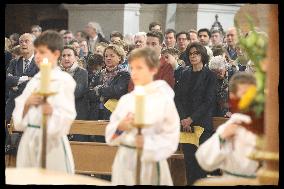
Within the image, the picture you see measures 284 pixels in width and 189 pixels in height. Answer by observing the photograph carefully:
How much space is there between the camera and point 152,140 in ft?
14.5

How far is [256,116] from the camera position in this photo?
14.1 ft

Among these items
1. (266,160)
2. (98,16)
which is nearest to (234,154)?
(266,160)

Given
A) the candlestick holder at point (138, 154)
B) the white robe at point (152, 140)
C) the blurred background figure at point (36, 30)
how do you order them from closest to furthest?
the candlestick holder at point (138, 154)
the white robe at point (152, 140)
the blurred background figure at point (36, 30)

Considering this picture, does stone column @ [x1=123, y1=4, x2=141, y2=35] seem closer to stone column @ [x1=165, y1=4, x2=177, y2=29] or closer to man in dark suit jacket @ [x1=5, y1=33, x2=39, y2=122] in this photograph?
stone column @ [x1=165, y1=4, x2=177, y2=29]

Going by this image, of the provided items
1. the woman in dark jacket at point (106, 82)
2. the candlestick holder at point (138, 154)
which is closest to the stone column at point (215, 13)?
the woman in dark jacket at point (106, 82)

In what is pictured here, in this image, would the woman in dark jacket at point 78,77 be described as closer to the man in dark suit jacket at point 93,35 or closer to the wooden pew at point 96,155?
the wooden pew at point 96,155

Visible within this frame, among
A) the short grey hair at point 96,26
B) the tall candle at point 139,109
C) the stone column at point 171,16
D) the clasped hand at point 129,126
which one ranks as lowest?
the clasped hand at point 129,126

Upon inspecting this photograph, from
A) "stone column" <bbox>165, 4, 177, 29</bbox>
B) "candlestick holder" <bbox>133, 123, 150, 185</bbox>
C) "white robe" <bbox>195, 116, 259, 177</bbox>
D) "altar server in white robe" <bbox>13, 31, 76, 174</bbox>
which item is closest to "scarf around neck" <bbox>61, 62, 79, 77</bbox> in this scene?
"altar server in white robe" <bbox>13, 31, 76, 174</bbox>

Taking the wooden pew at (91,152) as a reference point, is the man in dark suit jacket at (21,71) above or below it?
above

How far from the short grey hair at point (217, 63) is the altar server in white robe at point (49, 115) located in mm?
774

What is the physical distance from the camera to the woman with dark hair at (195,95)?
15.9 ft

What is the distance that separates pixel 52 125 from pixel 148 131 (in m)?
0.47

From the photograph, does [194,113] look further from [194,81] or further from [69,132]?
[69,132]
